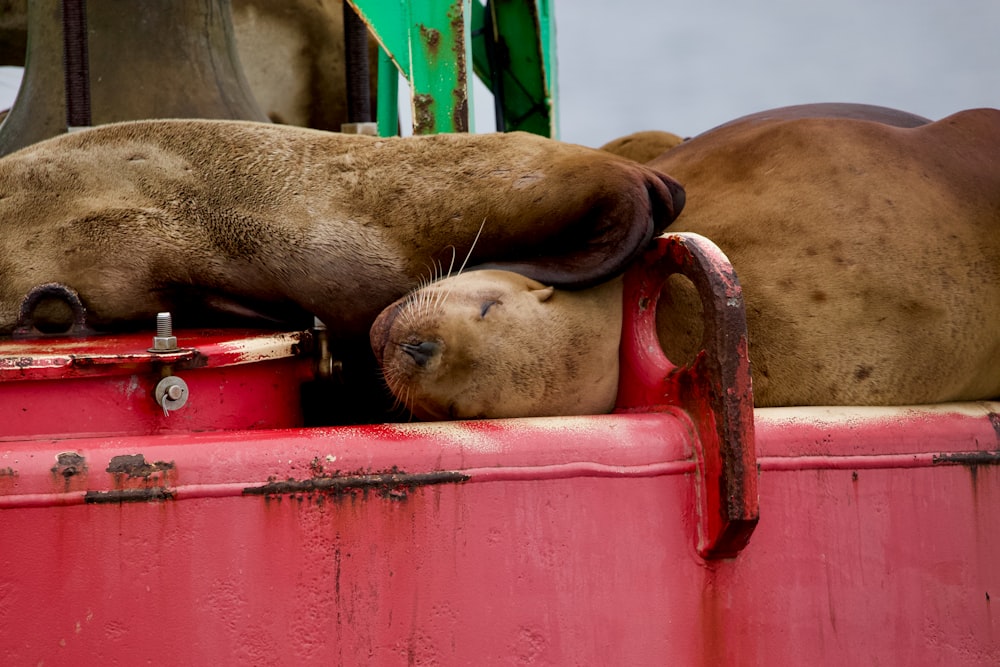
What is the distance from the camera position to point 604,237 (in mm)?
1427

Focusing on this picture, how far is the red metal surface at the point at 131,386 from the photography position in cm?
112

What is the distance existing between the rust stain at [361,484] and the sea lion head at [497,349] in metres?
0.23

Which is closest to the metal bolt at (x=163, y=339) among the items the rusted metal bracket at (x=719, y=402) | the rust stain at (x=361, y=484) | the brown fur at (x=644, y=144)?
the rust stain at (x=361, y=484)

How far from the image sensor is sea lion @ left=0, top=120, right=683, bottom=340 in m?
1.53

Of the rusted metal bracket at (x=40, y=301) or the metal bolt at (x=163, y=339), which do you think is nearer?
the metal bolt at (x=163, y=339)

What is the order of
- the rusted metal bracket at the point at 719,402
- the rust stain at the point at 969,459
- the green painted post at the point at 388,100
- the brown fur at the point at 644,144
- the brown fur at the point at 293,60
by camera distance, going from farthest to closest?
the brown fur at the point at 293,60 < the brown fur at the point at 644,144 < the green painted post at the point at 388,100 < the rust stain at the point at 969,459 < the rusted metal bracket at the point at 719,402

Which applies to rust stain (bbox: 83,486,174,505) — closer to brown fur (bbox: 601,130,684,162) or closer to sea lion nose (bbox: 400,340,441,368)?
sea lion nose (bbox: 400,340,441,368)

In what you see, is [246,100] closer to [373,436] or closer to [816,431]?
[373,436]

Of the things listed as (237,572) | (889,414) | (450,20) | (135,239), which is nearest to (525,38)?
(450,20)

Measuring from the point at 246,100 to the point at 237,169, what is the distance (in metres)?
0.87

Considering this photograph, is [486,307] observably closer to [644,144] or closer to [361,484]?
[361,484]

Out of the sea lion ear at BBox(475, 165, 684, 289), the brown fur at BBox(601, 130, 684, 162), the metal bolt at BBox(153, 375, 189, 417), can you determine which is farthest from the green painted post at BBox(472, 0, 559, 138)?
the metal bolt at BBox(153, 375, 189, 417)

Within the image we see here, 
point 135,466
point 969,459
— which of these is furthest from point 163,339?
point 969,459

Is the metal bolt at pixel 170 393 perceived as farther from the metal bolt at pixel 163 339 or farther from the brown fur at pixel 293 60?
the brown fur at pixel 293 60
